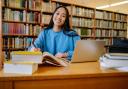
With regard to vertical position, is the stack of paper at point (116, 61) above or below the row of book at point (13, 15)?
below

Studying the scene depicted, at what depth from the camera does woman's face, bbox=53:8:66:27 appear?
7.72 feet

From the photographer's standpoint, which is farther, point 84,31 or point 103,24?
point 103,24

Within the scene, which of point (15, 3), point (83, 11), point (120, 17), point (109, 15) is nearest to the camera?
point (15, 3)

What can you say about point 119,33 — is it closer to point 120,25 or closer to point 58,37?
point 120,25

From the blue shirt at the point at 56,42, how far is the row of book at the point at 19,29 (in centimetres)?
200

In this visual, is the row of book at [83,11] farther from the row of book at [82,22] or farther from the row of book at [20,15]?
the row of book at [20,15]

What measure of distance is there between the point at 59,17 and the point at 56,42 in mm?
300

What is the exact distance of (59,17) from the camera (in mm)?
2361

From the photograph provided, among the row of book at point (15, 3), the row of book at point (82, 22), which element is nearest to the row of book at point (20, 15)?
the row of book at point (15, 3)

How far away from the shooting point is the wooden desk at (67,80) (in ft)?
3.42

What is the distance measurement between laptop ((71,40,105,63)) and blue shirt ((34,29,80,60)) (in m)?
0.46

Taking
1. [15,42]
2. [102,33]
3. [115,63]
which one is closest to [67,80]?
[115,63]

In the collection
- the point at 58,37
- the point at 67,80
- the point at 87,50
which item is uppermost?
the point at 58,37

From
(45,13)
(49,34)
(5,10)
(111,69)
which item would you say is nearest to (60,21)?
(49,34)
